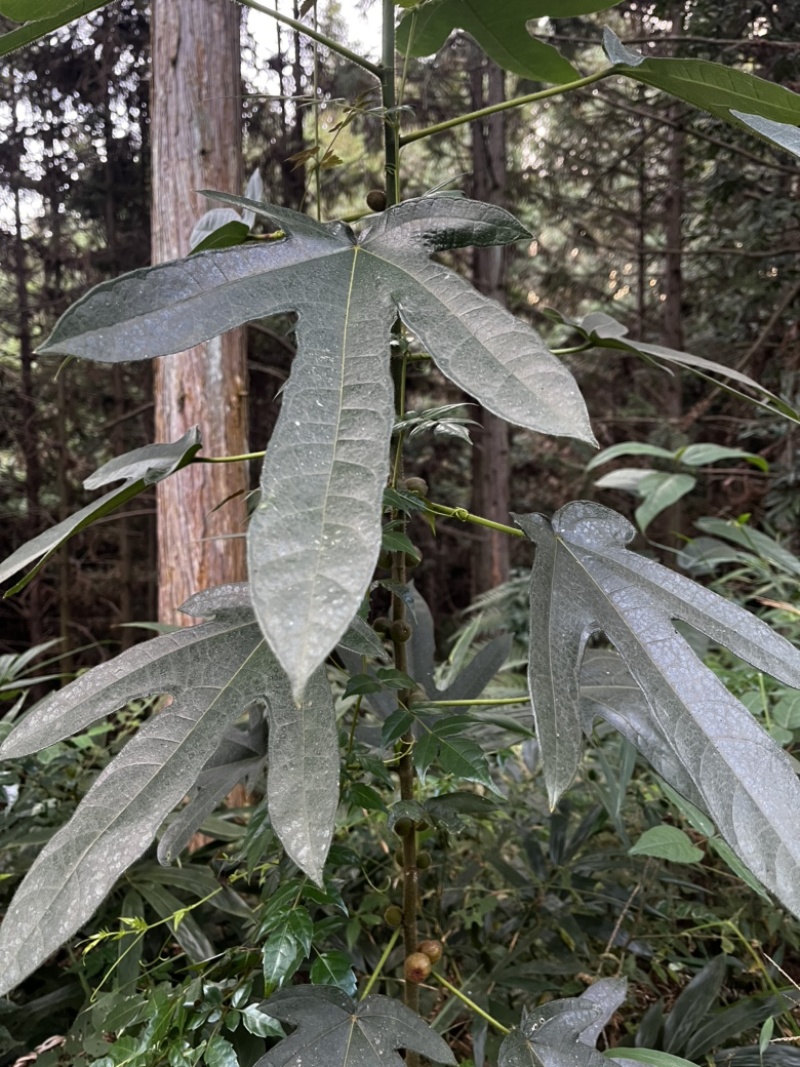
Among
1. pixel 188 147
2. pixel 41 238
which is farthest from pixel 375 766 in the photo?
pixel 41 238

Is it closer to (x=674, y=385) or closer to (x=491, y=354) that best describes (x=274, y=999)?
(x=491, y=354)

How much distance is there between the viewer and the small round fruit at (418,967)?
55cm

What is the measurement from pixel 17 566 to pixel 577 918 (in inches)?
33.8

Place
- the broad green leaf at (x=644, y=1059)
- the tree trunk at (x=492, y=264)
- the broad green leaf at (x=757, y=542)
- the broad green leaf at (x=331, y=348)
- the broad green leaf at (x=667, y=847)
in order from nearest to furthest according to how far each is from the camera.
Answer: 1. the broad green leaf at (x=331, y=348)
2. the broad green leaf at (x=644, y=1059)
3. the broad green leaf at (x=667, y=847)
4. the broad green leaf at (x=757, y=542)
5. the tree trunk at (x=492, y=264)

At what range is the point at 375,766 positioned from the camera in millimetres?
591

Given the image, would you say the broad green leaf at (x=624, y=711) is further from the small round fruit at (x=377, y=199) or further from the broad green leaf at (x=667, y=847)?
the small round fruit at (x=377, y=199)

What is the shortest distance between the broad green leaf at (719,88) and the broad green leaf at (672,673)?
1.02 ft

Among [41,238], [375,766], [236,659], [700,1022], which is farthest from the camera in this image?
[41,238]

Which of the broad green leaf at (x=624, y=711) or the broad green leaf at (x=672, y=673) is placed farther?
the broad green leaf at (x=624, y=711)

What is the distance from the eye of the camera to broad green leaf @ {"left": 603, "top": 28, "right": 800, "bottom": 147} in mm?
Result: 473

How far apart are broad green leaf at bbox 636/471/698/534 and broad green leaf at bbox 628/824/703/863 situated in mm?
582

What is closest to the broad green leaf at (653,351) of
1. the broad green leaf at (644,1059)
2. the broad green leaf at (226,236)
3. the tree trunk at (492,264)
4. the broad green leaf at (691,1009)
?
the broad green leaf at (226,236)

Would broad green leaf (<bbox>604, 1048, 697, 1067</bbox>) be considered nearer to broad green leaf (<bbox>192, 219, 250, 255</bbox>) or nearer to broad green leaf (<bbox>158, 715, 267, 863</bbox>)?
broad green leaf (<bbox>158, 715, 267, 863</bbox>)

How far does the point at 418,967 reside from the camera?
0.55 m
